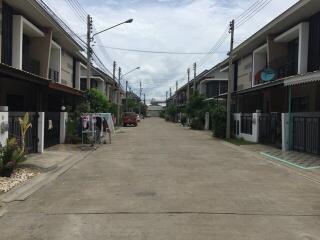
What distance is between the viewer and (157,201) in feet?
32.4

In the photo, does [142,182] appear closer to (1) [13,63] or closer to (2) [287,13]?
(1) [13,63]

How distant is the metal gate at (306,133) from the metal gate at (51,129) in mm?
11656

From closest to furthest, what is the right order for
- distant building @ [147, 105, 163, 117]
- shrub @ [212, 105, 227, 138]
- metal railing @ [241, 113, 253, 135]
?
metal railing @ [241, 113, 253, 135], shrub @ [212, 105, 227, 138], distant building @ [147, 105, 163, 117]

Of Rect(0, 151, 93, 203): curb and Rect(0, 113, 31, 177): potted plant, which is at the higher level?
Rect(0, 113, 31, 177): potted plant

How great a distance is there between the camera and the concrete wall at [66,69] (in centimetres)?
3656

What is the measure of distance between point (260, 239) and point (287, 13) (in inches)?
816

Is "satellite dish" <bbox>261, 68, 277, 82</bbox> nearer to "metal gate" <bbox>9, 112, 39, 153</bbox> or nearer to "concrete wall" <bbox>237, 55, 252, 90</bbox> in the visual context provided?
"concrete wall" <bbox>237, 55, 252, 90</bbox>

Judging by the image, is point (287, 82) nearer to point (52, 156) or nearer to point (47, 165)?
point (52, 156)

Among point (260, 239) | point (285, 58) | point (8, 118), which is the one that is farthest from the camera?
point (285, 58)

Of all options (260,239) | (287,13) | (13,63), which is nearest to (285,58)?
(287,13)

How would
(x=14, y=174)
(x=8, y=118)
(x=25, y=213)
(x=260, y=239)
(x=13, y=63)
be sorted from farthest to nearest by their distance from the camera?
(x=13, y=63) → (x=8, y=118) → (x=14, y=174) → (x=25, y=213) → (x=260, y=239)

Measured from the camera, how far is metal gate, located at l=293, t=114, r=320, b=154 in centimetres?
1998

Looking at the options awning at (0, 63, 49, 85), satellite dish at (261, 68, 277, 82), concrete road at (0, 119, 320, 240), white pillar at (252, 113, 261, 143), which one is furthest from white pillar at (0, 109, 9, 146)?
satellite dish at (261, 68, 277, 82)

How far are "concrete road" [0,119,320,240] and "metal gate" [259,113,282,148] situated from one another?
933 cm
